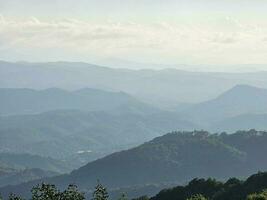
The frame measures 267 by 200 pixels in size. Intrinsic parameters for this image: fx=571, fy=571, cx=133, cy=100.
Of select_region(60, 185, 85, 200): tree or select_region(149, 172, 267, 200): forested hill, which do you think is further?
select_region(149, 172, 267, 200): forested hill

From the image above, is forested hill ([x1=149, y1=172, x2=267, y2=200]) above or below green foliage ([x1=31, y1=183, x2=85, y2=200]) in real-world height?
above

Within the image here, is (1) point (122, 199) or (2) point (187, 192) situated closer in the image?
(1) point (122, 199)

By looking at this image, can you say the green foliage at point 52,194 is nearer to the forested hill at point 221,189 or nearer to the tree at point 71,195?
the tree at point 71,195

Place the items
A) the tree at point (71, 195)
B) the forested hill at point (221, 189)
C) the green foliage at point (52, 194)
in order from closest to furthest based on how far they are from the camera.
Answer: the green foliage at point (52, 194) < the tree at point (71, 195) < the forested hill at point (221, 189)

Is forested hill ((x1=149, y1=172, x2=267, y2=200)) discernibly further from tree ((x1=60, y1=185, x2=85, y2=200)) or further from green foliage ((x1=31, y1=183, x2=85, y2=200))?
green foliage ((x1=31, y1=183, x2=85, y2=200))

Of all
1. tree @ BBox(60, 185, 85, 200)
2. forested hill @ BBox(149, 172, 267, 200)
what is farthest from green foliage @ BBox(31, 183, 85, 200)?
forested hill @ BBox(149, 172, 267, 200)

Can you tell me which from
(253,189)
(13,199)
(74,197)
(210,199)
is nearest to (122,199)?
(74,197)

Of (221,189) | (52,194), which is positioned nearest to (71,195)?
(52,194)

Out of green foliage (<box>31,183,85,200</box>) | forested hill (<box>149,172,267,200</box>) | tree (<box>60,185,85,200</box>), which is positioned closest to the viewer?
green foliage (<box>31,183,85,200</box>)

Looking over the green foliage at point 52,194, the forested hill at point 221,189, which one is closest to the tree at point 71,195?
the green foliage at point 52,194

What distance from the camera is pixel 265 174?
193 m

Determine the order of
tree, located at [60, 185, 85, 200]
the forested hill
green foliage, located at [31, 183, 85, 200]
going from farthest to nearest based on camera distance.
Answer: the forested hill → tree, located at [60, 185, 85, 200] → green foliage, located at [31, 183, 85, 200]

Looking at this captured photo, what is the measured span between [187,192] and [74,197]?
4874 inches

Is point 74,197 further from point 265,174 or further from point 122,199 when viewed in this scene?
point 265,174
